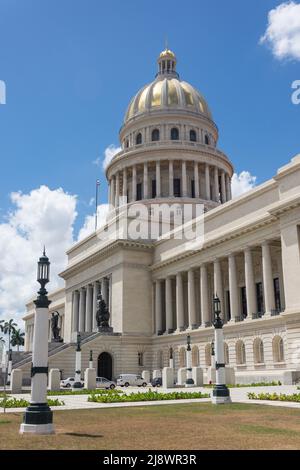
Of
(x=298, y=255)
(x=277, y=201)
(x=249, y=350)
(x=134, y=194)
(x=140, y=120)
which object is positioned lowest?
(x=249, y=350)

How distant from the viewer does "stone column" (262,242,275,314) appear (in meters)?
49.1

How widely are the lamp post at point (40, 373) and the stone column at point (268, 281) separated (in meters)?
35.0

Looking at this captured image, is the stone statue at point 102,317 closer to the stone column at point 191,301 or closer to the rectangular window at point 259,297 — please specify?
the stone column at point 191,301

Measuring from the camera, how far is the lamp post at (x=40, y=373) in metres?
14.9

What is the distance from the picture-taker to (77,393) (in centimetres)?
3797

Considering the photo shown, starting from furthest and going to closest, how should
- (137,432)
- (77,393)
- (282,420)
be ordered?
(77,393)
(282,420)
(137,432)

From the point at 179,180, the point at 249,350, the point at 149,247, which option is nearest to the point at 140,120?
the point at 179,180

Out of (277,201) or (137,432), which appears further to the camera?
(277,201)

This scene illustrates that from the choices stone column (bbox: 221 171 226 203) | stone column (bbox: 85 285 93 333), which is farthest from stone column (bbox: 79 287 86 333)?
stone column (bbox: 221 171 226 203)

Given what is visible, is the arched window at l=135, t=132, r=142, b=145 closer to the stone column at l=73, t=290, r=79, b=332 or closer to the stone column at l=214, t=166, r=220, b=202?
the stone column at l=214, t=166, r=220, b=202

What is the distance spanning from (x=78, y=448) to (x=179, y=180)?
78.1 m

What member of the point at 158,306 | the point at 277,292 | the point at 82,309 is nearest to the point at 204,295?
the point at 277,292

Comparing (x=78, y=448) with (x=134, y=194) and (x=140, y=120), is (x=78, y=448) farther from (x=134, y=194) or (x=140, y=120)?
(x=140, y=120)

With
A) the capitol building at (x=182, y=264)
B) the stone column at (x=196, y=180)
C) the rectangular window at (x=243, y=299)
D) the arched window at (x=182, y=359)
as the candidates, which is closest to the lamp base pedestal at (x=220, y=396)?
the capitol building at (x=182, y=264)
